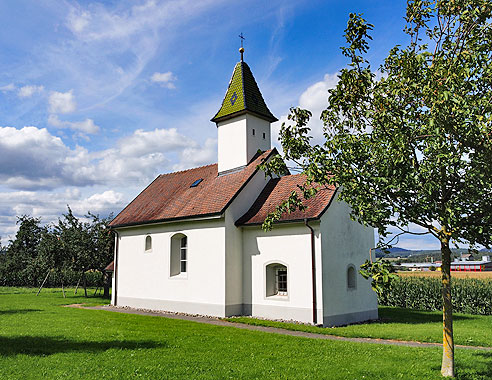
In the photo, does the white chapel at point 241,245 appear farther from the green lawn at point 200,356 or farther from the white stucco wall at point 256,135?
the green lawn at point 200,356

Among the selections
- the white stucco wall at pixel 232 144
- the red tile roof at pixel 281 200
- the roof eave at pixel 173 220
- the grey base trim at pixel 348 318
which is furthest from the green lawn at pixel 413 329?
the white stucco wall at pixel 232 144

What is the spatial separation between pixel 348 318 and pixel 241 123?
33.8ft

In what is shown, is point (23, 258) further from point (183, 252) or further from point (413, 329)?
point (413, 329)

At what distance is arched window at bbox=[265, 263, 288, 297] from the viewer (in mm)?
16406

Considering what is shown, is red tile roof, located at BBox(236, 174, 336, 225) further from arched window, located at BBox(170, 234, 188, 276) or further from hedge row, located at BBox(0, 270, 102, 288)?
hedge row, located at BBox(0, 270, 102, 288)

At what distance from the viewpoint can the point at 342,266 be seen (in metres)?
15.7

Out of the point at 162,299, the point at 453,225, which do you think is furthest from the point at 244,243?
the point at 453,225

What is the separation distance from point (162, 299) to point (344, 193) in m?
13.8

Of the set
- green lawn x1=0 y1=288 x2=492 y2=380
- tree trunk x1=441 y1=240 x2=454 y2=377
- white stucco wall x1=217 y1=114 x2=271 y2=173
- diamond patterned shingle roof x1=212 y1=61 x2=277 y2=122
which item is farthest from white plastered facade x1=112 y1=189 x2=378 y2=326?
tree trunk x1=441 y1=240 x2=454 y2=377

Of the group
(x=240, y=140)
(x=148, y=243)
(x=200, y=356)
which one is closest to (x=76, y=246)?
(x=148, y=243)

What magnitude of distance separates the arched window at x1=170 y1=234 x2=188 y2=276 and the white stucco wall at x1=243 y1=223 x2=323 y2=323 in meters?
3.51

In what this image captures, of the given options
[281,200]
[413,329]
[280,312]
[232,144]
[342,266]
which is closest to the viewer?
[413,329]

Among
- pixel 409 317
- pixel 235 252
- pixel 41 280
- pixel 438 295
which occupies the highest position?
pixel 235 252

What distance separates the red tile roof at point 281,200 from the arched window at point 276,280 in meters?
2.01
